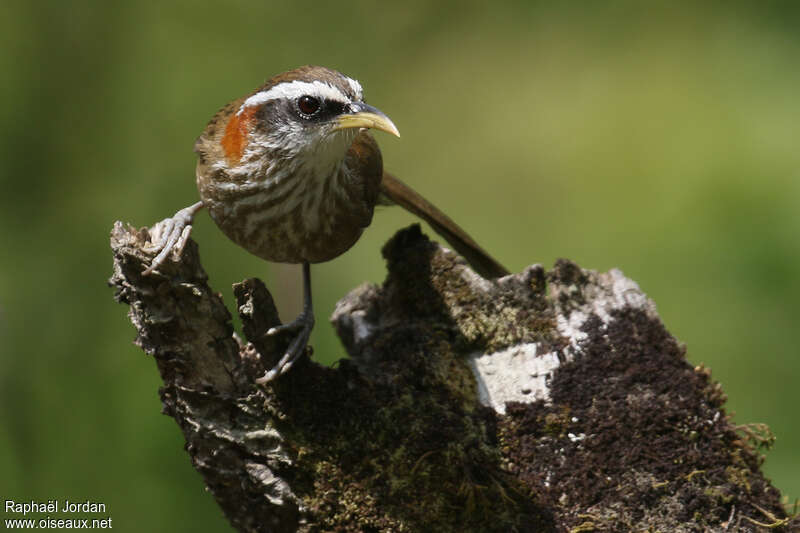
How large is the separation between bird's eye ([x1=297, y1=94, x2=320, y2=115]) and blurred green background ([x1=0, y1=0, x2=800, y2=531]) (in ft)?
5.72

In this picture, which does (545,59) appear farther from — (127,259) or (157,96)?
(127,259)

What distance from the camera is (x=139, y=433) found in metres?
4.75

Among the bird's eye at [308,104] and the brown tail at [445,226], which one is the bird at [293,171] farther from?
the brown tail at [445,226]

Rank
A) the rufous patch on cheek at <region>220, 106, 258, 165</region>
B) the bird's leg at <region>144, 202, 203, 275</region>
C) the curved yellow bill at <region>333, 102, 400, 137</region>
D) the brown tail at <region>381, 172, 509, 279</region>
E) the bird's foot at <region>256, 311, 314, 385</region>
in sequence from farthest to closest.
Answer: the brown tail at <region>381, 172, 509, 279</region> → the rufous patch on cheek at <region>220, 106, 258, 165</region> → the curved yellow bill at <region>333, 102, 400, 137</region> → the bird's foot at <region>256, 311, 314, 385</region> → the bird's leg at <region>144, 202, 203, 275</region>

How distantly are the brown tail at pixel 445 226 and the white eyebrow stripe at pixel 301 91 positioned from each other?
0.90 meters

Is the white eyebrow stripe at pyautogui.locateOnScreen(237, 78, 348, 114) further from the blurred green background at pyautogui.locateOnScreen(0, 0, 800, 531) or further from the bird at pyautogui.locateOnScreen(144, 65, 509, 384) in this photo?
the blurred green background at pyautogui.locateOnScreen(0, 0, 800, 531)

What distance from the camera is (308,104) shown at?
3.47 metres

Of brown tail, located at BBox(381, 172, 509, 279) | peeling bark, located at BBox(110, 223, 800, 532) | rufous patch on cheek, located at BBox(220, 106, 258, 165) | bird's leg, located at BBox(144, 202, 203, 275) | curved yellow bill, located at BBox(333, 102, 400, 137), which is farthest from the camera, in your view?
brown tail, located at BBox(381, 172, 509, 279)

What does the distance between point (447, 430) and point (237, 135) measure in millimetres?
1545

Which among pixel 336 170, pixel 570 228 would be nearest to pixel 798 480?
pixel 570 228

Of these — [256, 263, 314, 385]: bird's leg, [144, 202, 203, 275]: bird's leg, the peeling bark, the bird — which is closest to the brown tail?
the bird

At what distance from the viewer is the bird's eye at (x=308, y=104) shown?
3461 millimetres

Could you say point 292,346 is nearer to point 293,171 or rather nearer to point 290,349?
point 290,349

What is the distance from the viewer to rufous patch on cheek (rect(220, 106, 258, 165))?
11.9 ft
